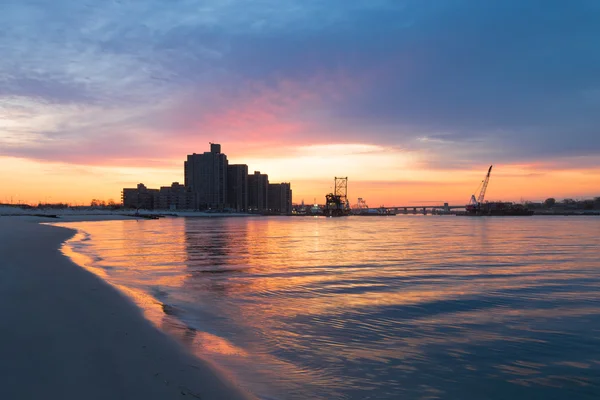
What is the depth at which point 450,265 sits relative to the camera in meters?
25.4

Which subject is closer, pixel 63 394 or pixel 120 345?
pixel 63 394

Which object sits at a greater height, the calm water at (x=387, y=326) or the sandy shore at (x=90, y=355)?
the sandy shore at (x=90, y=355)

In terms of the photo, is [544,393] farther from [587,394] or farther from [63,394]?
[63,394]

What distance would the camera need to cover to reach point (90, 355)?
25.8 feet

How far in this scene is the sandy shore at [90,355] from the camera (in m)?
6.42

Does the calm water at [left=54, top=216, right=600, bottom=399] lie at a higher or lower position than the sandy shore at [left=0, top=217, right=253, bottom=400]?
lower

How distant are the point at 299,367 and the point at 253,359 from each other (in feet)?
3.63

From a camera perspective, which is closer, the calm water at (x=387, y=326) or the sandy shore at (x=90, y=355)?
the sandy shore at (x=90, y=355)

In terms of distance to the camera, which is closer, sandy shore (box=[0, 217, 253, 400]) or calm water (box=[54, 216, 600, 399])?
sandy shore (box=[0, 217, 253, 400])

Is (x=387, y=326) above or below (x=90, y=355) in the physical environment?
below

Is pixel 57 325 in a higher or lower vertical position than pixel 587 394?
higher

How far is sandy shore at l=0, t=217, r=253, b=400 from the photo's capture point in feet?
21.1

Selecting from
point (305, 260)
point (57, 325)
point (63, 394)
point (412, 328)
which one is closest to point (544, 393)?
point (412, 328)

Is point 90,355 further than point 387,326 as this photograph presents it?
No
